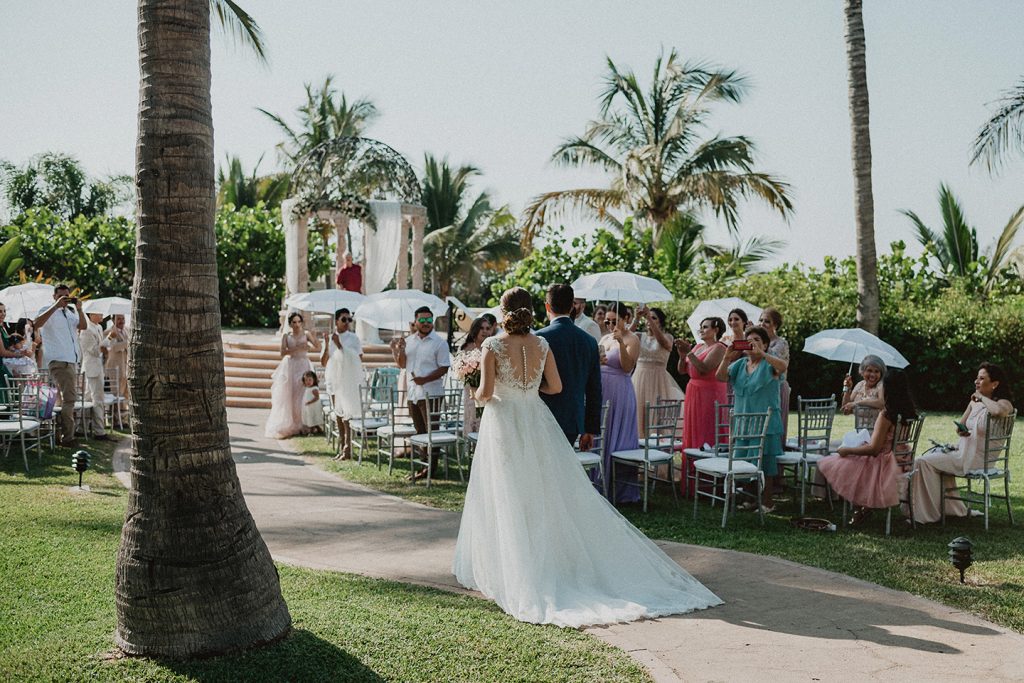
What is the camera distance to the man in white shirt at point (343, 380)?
1248 centimetres

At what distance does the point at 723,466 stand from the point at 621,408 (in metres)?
1.63

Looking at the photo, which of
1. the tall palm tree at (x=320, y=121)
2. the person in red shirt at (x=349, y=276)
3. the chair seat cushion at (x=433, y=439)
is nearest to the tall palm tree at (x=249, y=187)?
the tall palm tree at (x=320, y=121)

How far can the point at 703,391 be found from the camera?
1006cm

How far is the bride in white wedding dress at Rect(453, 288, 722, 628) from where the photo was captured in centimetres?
623

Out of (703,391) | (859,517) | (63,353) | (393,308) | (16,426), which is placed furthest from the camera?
(393,308)

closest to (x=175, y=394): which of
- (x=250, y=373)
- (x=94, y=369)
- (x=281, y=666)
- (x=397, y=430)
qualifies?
(x=281, y=666)

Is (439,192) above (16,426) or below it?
above

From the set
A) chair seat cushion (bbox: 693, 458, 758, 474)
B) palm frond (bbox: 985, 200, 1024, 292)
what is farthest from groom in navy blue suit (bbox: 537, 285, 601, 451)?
palm frond (bbox: 985, 200, 1024, 292)

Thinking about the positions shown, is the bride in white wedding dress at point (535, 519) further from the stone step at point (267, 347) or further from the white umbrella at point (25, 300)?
the stone step at point (267, 347)

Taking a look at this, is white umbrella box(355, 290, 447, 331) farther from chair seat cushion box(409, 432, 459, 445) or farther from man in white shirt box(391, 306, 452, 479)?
chair seat cushion box(409, 432, 459, 445)

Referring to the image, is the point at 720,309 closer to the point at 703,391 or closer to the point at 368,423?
the point at 703,391

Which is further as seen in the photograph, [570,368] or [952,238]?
[952,238]

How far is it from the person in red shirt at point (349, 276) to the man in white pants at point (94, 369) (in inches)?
296

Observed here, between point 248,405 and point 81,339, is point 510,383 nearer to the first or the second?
point 81,339
